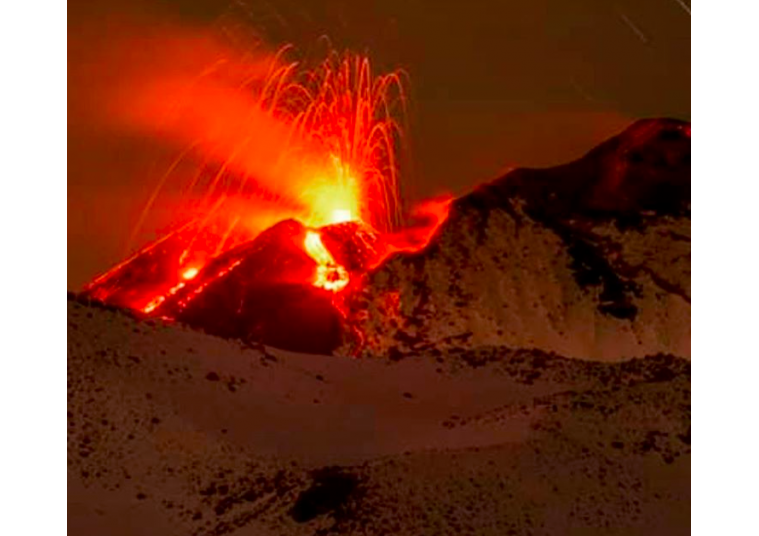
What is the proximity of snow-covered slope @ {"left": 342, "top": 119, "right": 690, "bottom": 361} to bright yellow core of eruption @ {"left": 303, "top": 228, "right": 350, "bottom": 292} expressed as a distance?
3.35 ft

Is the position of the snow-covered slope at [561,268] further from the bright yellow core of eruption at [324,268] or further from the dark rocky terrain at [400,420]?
the bright yellow core of eruption at [324,268]

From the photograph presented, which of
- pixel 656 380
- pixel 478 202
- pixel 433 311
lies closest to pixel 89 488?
pixel 656 380

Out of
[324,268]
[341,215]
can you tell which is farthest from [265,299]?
[341,215]

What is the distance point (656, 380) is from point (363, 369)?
8480mm

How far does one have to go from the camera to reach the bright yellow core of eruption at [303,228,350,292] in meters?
46.8

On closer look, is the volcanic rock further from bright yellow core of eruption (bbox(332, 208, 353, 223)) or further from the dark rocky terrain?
bright yellow core of eruption (bbox(332, 208, 353, 223))

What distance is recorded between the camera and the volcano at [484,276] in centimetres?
4184

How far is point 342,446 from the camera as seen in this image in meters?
30.5

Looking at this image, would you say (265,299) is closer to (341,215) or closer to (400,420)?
(341,215)

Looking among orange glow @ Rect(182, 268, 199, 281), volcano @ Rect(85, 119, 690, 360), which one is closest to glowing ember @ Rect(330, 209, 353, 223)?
volcano @ Rect(85, 119, 690, 360)

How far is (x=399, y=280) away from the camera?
4831 cm

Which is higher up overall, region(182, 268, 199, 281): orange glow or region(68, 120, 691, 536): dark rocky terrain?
region(182, 268, 199, 281): orange glow

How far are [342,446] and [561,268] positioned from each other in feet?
89.0

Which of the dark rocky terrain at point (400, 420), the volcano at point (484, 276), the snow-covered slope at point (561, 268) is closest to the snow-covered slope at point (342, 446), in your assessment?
the dark rocky terrain at point (400, 420)
